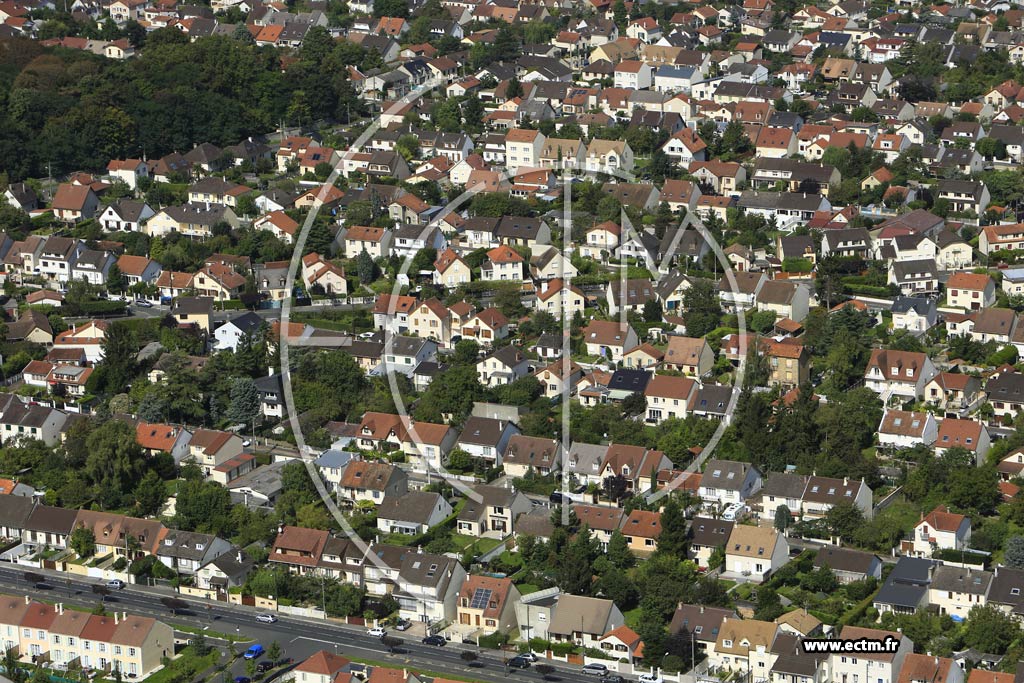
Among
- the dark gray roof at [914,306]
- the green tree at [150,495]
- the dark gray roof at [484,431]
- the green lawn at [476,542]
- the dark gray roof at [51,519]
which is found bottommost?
the green lawn at [476,542]

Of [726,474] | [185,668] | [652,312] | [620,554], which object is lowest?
[185,668]

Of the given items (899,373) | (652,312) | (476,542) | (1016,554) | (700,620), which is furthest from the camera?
(652,312)

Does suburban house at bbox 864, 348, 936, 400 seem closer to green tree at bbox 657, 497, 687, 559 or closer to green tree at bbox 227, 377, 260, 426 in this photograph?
green tree at bbox 657, 497, 687, 559

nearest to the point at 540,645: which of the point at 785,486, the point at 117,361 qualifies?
the point at 785,486

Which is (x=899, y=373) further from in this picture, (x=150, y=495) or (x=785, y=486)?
(x=150, y=495)

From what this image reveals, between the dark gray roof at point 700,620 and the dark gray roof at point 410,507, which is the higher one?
the dark gray roof at point 410,507

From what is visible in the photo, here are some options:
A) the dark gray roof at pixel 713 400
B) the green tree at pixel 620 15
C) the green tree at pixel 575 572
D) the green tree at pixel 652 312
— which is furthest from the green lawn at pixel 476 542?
the green tree at pixel 620 15

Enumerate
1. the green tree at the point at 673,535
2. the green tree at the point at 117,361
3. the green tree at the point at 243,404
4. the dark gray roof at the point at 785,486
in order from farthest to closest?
the green tree at the point at 117,361 → the green tree at the point at 243,404 → the dark gray roof at the point at 785,486 → the green tree at the point at 673,535

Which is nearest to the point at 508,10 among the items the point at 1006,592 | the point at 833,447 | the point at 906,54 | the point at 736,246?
the point at 906,54

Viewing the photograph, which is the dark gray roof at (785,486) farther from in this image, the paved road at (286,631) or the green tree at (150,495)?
the green tree at (150,495)
